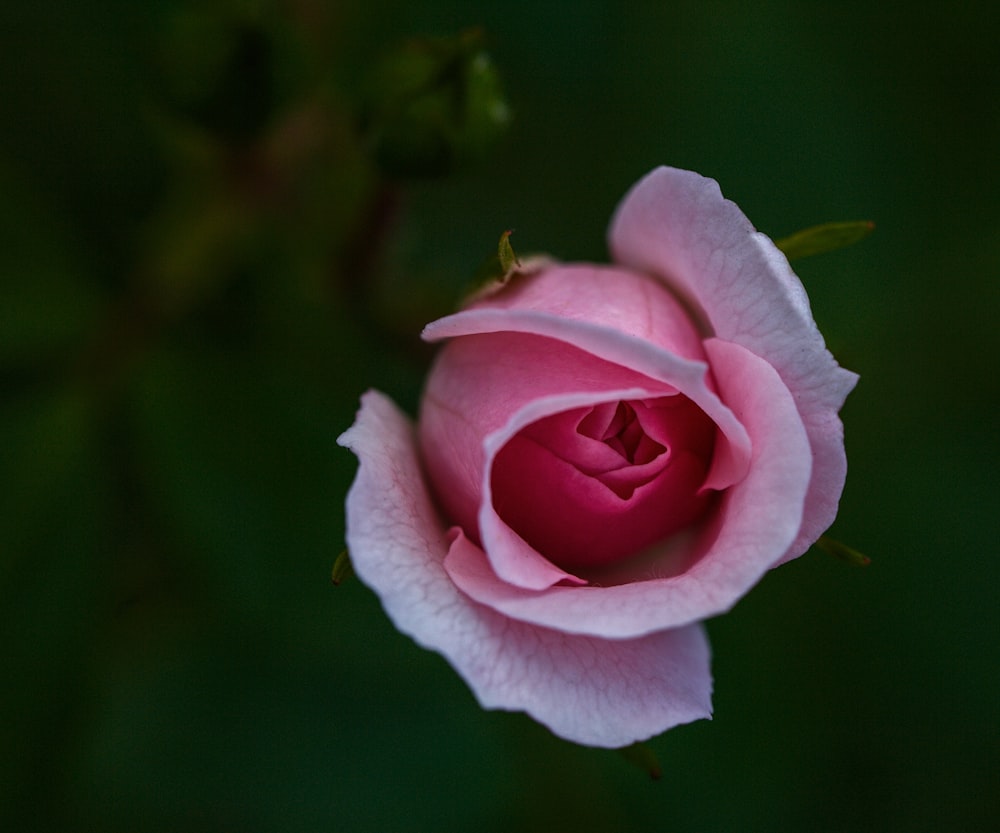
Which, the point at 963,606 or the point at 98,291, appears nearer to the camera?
the point at 98,291

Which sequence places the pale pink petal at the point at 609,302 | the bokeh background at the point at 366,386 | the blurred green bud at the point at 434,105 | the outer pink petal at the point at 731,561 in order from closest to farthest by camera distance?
1. the outer pink petal at the point at 731,561
2. the pale pink petal at the point at 609,302
3. the blurred green bud at the point at 434,105
4. the bokeh background at the point at 366,386

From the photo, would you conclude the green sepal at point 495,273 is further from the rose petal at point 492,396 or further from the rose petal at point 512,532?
the rose petal at point 512,532

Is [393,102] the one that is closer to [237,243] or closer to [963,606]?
[237,243]

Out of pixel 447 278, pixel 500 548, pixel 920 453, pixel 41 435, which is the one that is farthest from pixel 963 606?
pixel 41 435

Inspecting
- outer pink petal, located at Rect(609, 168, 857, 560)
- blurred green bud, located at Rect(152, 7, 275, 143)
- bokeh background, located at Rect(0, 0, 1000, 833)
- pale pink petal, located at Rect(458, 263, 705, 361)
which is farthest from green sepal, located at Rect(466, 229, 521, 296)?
blurred green bud, located at Rect(152, 7, 275, 143)

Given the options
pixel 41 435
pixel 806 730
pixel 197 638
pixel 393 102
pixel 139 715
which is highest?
pixel 393 102

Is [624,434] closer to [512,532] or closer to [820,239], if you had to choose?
[512,532]

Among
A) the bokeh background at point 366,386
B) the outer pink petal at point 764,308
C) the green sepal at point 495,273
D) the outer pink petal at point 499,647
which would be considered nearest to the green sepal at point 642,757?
the outer pink petal at point 499,647
